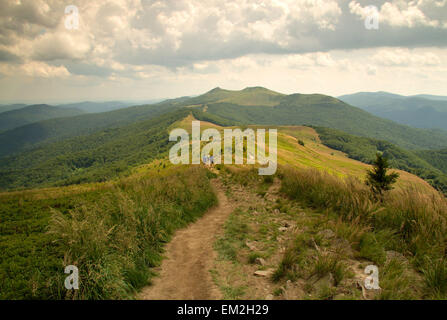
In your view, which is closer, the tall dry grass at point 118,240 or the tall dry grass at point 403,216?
the tall dry grass at point 118,240

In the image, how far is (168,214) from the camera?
29.4ft

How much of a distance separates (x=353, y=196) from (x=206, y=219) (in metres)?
5.61

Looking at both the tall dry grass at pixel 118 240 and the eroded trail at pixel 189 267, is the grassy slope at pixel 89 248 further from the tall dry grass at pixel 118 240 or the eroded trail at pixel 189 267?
the eroded trail at pixel 189 267

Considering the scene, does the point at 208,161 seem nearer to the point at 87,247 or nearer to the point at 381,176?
the point at 381,176

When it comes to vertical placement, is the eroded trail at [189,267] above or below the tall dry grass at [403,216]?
below

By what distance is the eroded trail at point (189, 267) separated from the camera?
5.01 meters

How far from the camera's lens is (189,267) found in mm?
6078

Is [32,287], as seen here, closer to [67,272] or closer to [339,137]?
[67,272]

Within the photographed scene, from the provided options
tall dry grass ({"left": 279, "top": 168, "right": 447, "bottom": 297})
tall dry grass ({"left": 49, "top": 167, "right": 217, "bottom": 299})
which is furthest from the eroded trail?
tall dry grass ({"left": 279, "top": 168, "right": 447, "bottom": 297})

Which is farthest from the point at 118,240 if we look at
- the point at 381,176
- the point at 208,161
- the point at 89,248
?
the point at 208,161

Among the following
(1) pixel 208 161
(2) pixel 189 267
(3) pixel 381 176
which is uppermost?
(3) pixel 381 176

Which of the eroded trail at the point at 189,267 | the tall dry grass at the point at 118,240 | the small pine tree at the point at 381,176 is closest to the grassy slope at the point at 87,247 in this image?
the tall dry grass at the point at 118,240

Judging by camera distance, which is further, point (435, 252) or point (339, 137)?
point (339, 137)
